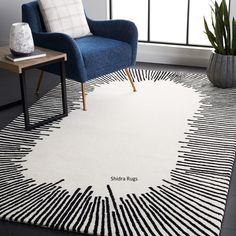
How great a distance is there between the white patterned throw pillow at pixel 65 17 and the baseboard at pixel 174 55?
81 cm

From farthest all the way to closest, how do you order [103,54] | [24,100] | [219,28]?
[219,28] < [103,54] < [24,100]

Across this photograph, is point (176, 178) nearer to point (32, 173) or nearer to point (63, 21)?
point (32, 173)

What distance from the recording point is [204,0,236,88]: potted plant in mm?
3262

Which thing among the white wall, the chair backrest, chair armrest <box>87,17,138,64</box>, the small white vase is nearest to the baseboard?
the white wall

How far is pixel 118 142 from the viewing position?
261cm

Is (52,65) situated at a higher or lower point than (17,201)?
higher

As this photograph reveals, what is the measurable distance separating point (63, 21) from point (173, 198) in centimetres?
172

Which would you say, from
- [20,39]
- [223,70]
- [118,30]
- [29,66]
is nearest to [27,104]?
[29,66]

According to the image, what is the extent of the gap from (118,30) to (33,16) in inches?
24.7

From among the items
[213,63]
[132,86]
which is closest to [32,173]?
[132,86]

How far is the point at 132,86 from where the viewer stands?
3414mm

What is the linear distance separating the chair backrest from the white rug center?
2.07 feet

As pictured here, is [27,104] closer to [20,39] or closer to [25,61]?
[25,61]

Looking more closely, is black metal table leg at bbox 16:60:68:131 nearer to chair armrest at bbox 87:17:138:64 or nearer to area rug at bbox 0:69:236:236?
area rug at bbox 0:69:236:236
